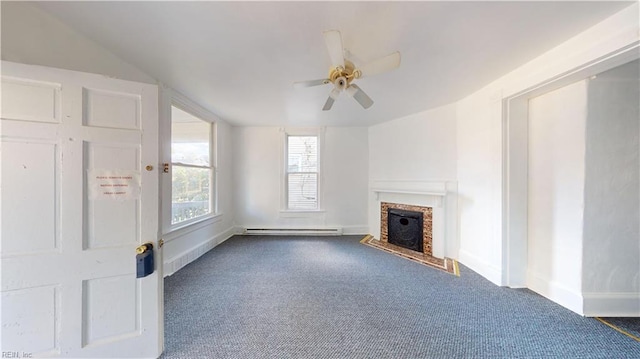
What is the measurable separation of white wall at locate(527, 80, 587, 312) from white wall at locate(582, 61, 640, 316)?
57mm

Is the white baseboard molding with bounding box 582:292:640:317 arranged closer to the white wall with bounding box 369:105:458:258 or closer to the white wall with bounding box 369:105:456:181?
the white wall with bounding box 369:105:458:258

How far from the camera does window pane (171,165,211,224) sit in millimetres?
2918

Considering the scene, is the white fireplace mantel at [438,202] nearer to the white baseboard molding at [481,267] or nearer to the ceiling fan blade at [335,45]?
the white baseboard molding at [481,267]

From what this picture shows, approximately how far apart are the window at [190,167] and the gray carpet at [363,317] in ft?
2.78

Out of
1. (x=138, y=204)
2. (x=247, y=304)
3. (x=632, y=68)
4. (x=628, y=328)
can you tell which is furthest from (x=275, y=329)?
(x=632, y=68)

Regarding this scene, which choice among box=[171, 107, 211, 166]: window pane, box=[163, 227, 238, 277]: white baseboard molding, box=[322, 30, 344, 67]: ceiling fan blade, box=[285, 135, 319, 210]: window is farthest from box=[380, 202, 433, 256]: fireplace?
box=[171, 107, 211, 166]: window pane

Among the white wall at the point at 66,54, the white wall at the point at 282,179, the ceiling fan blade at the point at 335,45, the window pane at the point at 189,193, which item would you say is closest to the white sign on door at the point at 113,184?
the white wall at the point at 66,54

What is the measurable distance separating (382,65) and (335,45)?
0.39m

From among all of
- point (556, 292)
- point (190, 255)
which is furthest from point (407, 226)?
point (190, 255)

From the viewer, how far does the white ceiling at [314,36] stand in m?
1.34

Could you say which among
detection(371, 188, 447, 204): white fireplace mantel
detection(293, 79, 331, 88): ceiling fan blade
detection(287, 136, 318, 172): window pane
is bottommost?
detection(371, 188, 447, 204): white fireplace mantel

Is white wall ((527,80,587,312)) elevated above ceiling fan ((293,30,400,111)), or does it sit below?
below

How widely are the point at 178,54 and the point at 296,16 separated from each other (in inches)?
44.8

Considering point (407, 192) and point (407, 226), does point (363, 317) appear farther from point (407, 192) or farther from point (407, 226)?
point (407, 192)
